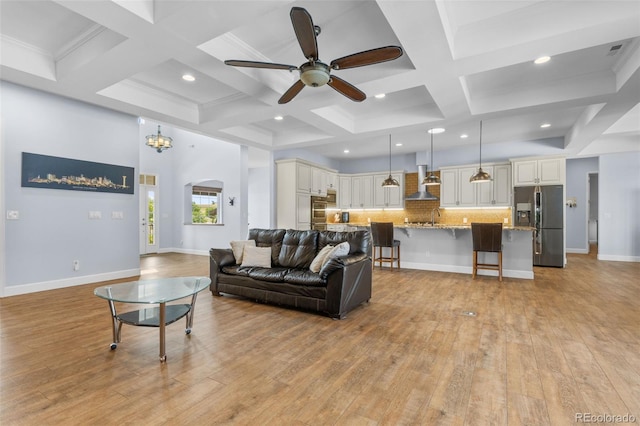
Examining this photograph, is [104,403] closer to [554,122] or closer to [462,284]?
[462,284]

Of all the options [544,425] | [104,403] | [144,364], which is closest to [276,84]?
[144,364]

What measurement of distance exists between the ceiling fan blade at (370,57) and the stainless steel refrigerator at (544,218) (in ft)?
19.5

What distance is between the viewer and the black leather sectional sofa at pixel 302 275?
3.31 meters

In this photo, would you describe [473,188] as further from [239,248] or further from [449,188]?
[239,248]

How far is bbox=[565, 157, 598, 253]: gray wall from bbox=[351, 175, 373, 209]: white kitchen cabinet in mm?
5716

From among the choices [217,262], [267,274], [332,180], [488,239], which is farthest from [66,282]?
[488,239]

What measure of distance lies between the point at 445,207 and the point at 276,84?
555 centimetres

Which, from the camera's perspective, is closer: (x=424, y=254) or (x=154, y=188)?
(x=424, y=254)

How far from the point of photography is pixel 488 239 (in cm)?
513

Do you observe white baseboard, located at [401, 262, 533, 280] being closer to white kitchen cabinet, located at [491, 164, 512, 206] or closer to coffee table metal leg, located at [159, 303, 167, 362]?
white kitchen cabinet, located at [491, 164, 512, 206]

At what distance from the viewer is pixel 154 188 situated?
30.9 feet

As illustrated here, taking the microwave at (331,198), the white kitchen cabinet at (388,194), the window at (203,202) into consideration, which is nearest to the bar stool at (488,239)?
the white kitchen cabinet at (388,194)

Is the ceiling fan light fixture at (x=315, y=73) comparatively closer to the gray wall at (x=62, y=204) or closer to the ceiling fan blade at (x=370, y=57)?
the ceiling fan blade at (x=370, y=57)

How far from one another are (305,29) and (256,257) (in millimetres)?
2893
